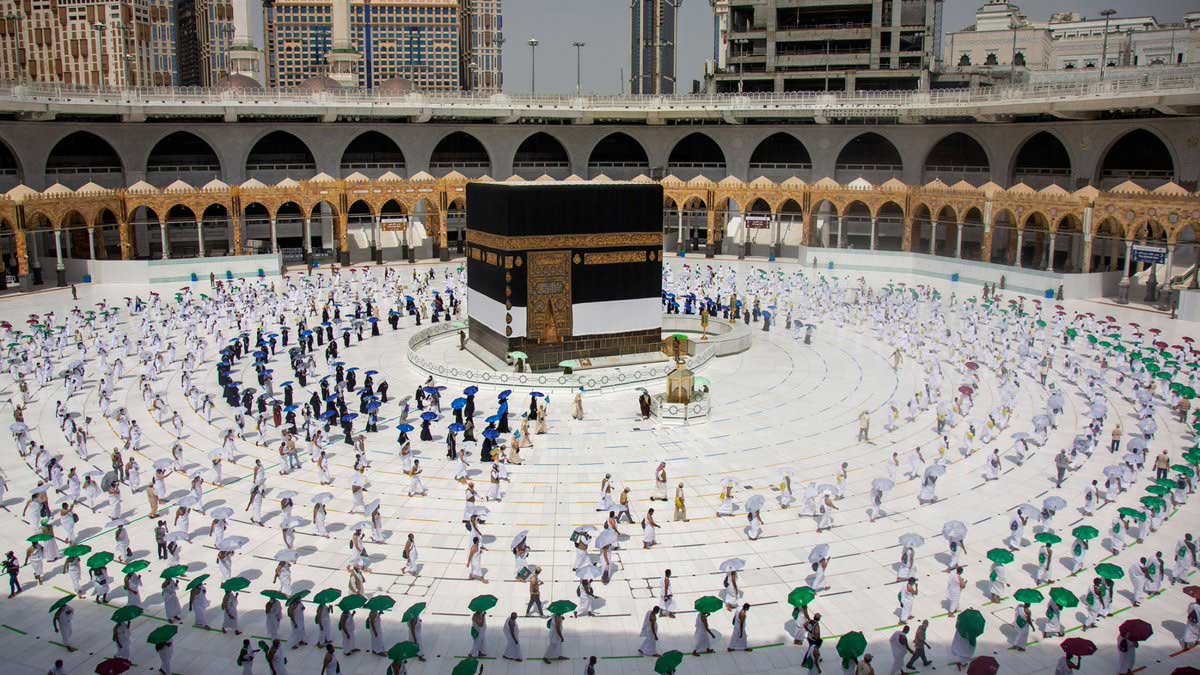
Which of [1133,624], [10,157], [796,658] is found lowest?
[796,658]

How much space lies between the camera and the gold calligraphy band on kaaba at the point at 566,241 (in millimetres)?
29109

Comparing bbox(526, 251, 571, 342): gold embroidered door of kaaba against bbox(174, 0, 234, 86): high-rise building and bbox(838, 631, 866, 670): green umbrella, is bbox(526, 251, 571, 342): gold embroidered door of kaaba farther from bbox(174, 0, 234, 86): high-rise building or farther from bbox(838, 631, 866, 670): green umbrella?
bbox(174, 0, 234, 86): high-rise building

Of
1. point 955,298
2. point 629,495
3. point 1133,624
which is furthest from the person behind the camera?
point 955,298

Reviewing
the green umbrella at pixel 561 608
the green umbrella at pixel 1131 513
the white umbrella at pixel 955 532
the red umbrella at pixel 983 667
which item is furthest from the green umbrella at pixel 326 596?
the green umbrella at pixel 1131 513

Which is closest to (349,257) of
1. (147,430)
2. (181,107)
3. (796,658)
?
(181,107)

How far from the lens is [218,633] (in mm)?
14680

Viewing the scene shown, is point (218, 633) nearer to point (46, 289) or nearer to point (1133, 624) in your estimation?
point (1133, 624)

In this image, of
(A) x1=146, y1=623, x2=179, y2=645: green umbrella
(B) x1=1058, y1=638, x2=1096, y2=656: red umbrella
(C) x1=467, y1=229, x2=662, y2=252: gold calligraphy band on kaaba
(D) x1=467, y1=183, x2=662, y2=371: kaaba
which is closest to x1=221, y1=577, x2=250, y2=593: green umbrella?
(A) x1=146, y1=623, x2=179, y2=645: green umbrella

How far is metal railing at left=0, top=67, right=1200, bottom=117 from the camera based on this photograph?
45.6 meters

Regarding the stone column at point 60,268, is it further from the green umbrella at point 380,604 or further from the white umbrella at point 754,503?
the white umbrella at point 754,503

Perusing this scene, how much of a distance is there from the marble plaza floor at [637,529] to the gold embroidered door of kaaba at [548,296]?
10.7 ft

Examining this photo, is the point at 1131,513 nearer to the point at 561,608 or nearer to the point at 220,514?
the point at 561,608

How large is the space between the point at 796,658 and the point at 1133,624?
483cm

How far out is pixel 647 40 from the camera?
613 ft
